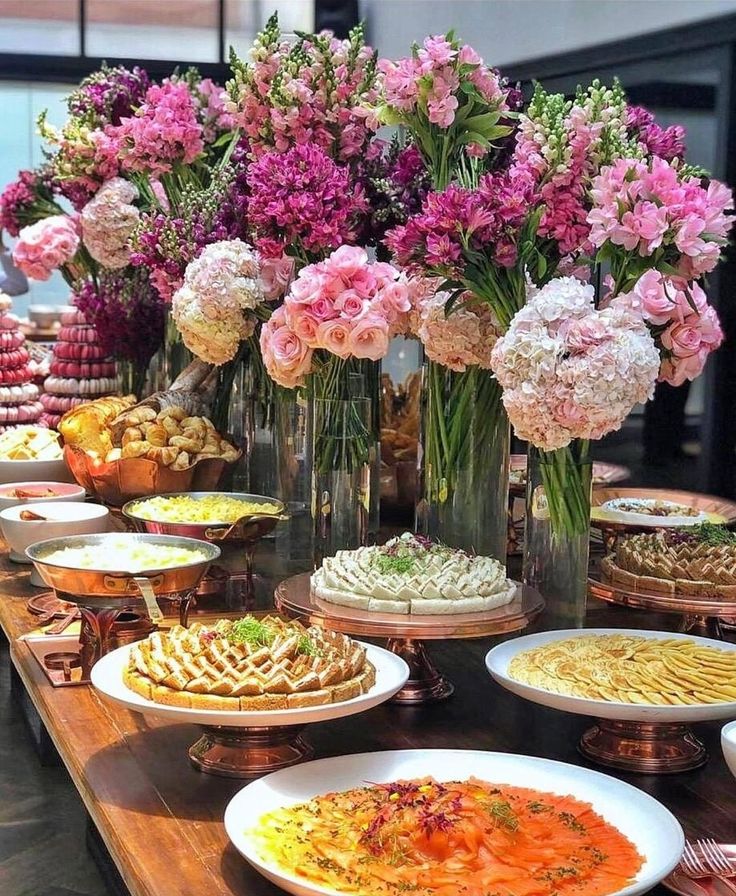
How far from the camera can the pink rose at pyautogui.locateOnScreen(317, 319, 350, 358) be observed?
2012mm

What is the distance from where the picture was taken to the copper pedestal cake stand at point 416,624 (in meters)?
1.71

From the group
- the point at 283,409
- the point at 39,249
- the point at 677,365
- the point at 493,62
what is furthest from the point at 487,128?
the point at 493,62

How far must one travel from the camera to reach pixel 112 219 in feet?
10.3

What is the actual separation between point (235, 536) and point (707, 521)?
80cm

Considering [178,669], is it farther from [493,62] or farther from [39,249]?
[493,62]

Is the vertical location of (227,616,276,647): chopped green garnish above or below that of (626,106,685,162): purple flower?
below

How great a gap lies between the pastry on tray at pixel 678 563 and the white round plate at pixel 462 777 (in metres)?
0.61

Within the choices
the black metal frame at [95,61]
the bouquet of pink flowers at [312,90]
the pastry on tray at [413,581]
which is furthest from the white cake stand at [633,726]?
the black metal frame at [95,61]

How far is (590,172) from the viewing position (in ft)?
6.28

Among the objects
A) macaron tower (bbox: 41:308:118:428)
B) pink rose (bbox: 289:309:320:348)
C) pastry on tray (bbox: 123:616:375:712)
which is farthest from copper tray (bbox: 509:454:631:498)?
macaron tower (bbox: 41:308:118:428)

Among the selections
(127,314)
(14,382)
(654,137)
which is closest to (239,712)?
(654,137)

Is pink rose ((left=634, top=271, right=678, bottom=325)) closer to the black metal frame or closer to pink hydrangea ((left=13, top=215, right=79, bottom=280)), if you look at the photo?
pink hydrangea ((left=13, top=215, right=79, bottom=280))

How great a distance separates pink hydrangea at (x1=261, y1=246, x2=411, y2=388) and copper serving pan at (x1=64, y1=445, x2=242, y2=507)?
65 cm

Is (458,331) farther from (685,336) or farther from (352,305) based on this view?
(685,336)
